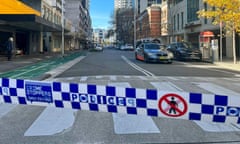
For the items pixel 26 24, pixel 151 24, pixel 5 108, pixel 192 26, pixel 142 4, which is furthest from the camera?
pixel 142 4

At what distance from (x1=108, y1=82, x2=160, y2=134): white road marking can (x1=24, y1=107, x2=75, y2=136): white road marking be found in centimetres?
91

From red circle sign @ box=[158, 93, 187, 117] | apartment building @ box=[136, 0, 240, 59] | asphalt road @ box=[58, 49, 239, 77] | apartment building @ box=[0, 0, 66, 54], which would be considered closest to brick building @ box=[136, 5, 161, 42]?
apartment building @ box=[136, 0, 240, 59]

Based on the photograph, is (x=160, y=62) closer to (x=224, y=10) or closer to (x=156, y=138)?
(x=224, y=10)

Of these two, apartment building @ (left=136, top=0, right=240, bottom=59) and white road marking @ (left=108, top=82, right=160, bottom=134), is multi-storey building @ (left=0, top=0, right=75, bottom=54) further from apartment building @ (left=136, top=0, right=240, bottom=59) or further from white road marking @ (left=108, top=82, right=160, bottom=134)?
white road marking @ (left=108, top=82, right=160, bottom=134)

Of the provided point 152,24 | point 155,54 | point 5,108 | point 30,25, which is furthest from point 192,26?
point 152,24

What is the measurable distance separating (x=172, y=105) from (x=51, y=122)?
2.98m

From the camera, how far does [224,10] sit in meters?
24.7

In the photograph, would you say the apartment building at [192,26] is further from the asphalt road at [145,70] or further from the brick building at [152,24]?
the brick building at [152,24]

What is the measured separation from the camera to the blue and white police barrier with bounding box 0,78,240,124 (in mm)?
4324

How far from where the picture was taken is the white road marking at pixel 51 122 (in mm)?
5922

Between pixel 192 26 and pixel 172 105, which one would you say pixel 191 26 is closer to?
pixel 192 26

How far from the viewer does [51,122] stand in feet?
21.7

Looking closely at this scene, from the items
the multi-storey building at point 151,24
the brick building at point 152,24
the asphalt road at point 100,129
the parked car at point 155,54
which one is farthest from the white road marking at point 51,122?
the brick building at point 152,24

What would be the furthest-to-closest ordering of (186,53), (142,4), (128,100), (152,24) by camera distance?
(142,4)
(152,24)
(186,53)
(128,100)
